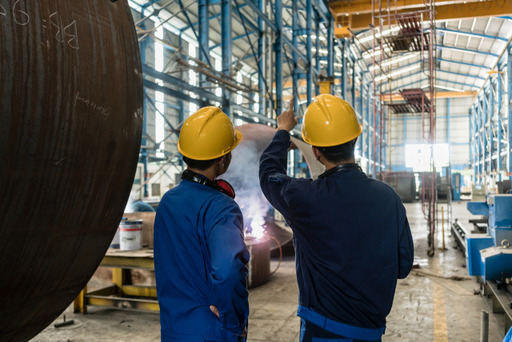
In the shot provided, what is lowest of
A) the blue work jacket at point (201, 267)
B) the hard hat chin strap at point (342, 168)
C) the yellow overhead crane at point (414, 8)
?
the blue work jacket at point (201, 267)

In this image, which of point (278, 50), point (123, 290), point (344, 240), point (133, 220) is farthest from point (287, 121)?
point (278, 50)

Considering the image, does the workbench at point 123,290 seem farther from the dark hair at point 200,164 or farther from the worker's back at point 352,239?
the worker's back at point 352,239

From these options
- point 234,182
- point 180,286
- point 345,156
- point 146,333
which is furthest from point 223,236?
point 234,182

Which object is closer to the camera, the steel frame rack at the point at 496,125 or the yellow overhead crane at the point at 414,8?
the yellow overhead crane at the point at 414,8

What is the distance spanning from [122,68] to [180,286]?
0.84 meters

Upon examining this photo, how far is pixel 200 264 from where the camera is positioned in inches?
67.2

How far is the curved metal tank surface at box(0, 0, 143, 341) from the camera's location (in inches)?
38.2

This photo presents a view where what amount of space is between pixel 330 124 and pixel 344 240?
460 millimetres

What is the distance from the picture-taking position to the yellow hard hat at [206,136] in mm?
1903

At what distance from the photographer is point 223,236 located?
5.38 ft

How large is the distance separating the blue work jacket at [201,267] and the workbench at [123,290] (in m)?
2.48

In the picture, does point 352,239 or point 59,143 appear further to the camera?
point 352,239

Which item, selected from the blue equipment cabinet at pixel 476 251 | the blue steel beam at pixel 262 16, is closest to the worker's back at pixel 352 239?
the blue equipment cabinet at pixel 476 251

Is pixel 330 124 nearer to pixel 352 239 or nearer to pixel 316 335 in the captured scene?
pixel 352 239
